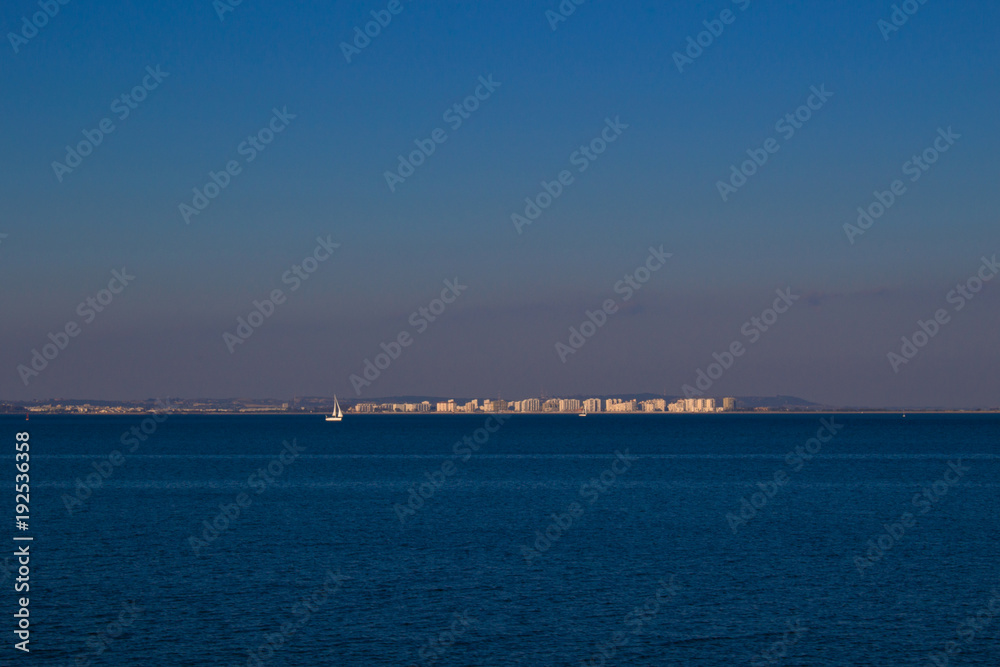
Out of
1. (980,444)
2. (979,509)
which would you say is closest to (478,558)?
(979,509)

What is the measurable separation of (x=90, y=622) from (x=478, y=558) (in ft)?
58.7

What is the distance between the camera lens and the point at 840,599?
123ft

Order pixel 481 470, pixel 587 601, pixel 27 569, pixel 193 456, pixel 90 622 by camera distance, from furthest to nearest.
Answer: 1. pixel 193 456
2. pixel 481 470
3. pixel 27 569
4. pixel 587 601
5. pixel 90 622

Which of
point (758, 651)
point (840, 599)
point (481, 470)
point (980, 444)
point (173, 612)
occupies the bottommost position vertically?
point (758, 651)

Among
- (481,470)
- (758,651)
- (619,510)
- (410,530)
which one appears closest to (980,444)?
(481,470)

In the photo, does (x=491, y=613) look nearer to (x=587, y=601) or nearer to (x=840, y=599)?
(x=587, y=601)

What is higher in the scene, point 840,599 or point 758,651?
point 840,599

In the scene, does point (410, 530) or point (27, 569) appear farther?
point (410, 530)

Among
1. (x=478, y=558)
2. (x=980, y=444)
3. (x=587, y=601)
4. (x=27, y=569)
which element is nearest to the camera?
(x=587, y=601)

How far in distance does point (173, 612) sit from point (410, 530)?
2051 cm

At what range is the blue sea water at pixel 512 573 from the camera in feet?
104

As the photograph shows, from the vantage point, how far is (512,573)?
42344mm

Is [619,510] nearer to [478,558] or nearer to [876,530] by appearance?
[876,530]

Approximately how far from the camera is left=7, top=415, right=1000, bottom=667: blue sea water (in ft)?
104
